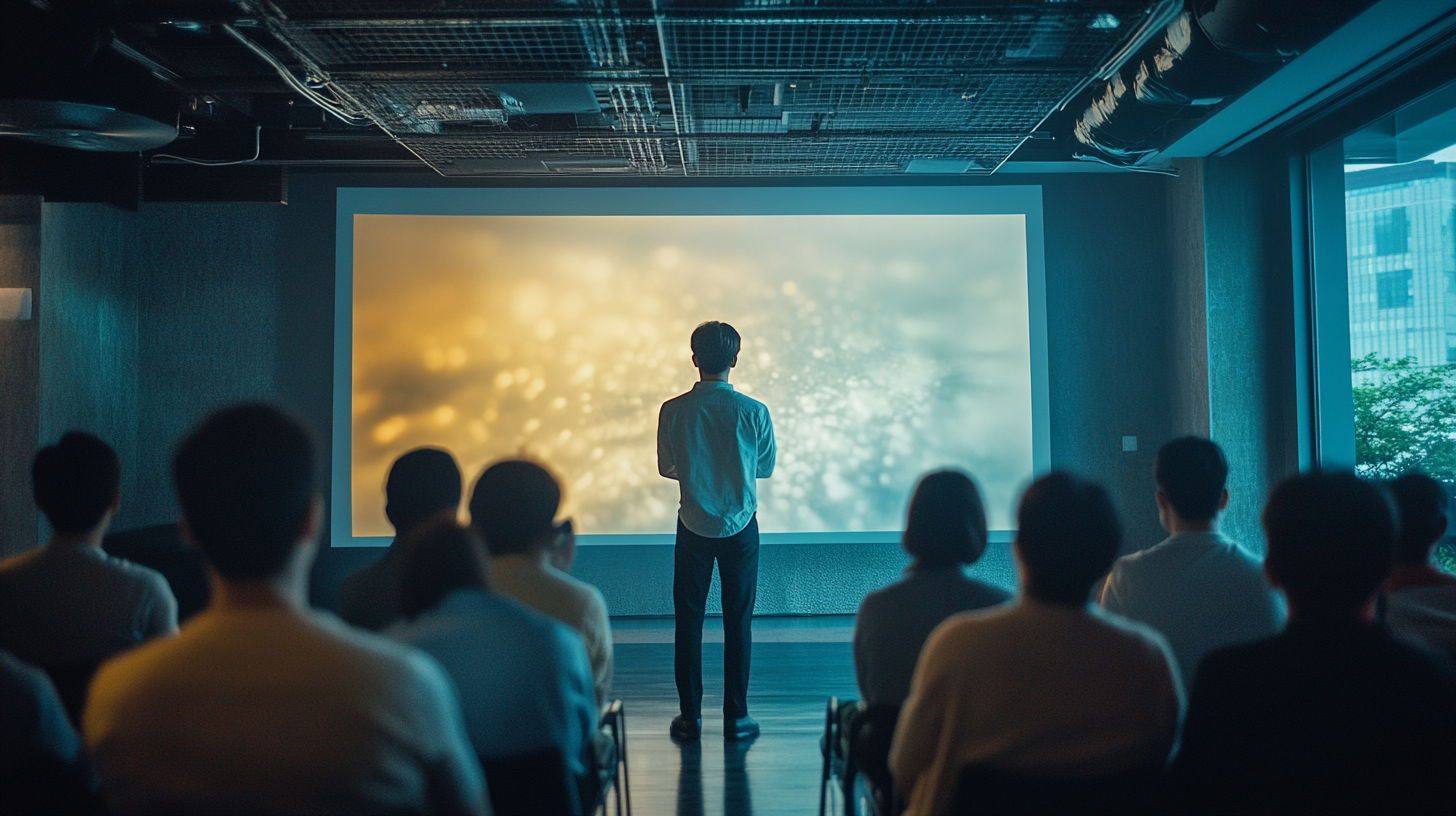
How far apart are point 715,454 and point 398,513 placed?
4.88 ft

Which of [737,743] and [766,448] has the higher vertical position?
[766,448]

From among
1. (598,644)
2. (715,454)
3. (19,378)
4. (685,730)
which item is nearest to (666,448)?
(715,454)

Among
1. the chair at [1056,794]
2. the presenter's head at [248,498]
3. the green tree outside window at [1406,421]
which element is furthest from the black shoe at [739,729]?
the green tree outside window at [1406,421]

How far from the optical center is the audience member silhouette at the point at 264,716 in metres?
0.87

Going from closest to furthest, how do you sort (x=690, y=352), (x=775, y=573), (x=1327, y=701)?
1. (x=1327, y=701)
2. (x=690, y=352)
3. (x=775, y=573)

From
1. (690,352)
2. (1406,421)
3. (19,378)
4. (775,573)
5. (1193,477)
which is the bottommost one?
(775,573)

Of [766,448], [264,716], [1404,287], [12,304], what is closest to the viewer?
[264,716]

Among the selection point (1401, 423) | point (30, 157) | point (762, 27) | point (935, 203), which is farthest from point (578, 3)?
point (1401, 423)

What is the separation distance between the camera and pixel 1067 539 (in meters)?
1.21

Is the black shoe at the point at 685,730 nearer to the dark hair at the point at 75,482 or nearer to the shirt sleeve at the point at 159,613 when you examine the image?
the shirt sleeve at the point at 159,613

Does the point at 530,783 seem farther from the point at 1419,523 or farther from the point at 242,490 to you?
the point at 1419,523

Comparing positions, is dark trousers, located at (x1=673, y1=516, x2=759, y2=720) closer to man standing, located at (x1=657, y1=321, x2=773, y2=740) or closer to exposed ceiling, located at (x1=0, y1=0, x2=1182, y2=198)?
man standing, located at (x1=657, y1=321, x2=773, y2=740)

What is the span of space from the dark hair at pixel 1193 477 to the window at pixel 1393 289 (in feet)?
7.93

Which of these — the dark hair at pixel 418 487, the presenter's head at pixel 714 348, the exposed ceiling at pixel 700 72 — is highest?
the exposed ceiling at pixel 700 72
